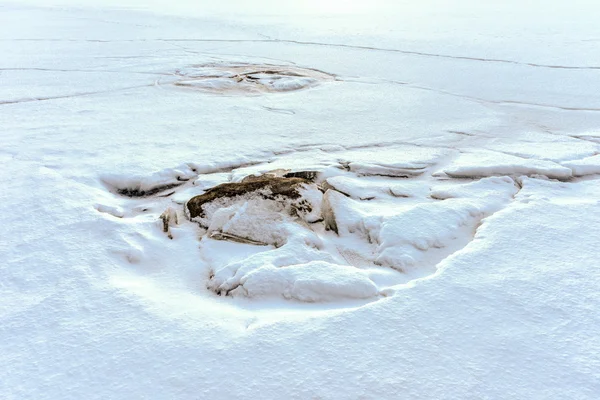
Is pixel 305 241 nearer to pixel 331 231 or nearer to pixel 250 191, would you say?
pixel 331 231

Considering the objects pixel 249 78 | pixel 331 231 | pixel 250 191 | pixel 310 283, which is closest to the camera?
pixel 310 283

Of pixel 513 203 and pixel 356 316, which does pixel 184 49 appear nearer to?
pixel 513 203

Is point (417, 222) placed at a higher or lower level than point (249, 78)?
lower

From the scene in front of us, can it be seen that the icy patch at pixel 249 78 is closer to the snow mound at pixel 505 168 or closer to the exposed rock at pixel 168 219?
the snow mound at pixel 505 168

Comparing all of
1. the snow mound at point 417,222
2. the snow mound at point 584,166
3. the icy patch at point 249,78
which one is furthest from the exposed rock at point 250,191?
the icy patch at point 249,78

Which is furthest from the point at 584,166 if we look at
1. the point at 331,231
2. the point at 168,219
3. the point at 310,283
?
the point at 168,219

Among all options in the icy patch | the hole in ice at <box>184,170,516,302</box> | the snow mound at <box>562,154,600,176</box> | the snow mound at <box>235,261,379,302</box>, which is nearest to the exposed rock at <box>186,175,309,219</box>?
the hole in ice at <box>184,170,516,302</box>
